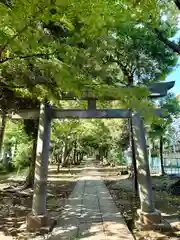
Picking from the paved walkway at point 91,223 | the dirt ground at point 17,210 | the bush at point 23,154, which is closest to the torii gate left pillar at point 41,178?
the dirt ground at point 17,210

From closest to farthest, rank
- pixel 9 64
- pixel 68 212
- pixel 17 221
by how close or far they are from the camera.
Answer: pixel 9 64 → pixel 17 221 → pixel 68 212

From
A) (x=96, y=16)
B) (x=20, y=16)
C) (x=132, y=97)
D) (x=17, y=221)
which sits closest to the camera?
(x=20, y=16)

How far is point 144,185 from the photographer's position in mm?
5219

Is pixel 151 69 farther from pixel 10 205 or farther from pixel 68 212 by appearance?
pixel 10 205

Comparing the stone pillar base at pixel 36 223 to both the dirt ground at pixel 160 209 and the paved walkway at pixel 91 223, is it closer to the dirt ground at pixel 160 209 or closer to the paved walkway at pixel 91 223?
the paved walkway at pixel 91 223

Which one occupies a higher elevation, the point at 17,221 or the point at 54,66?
the point at 54,66

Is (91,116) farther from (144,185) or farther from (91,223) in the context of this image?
(91,223)

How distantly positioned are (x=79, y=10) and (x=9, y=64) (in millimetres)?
2156

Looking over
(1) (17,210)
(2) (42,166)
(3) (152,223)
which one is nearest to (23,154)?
(1) (17,210)

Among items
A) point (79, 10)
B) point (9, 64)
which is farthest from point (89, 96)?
point (79, 10)

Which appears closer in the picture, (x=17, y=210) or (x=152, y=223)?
(x=152, y=223)

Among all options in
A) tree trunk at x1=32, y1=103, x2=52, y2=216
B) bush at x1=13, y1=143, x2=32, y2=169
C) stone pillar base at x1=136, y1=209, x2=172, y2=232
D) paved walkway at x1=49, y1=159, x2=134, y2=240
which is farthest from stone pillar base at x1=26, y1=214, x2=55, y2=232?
bush at x1=13, y1=143, x2=32, y2=169

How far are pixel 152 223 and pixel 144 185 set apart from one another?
84cm

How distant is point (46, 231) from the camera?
15.3ft
